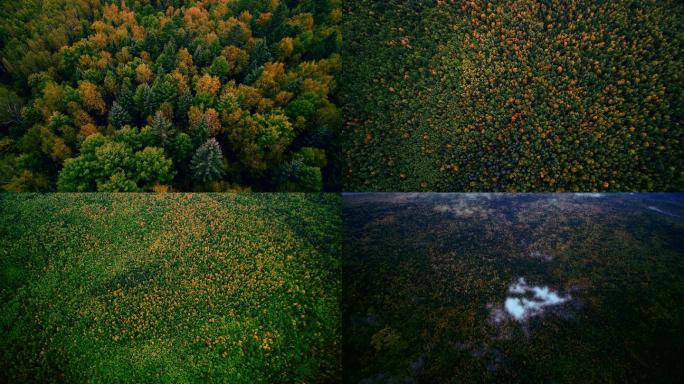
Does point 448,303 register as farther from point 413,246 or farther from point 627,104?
point 627,104

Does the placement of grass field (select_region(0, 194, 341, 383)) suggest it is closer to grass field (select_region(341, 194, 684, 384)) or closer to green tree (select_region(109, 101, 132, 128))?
grass field (select_region(341, 194, 684, 384))

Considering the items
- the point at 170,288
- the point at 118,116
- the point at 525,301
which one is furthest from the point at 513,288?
the point at 118,116

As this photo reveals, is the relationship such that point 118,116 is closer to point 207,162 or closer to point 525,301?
point 207,162

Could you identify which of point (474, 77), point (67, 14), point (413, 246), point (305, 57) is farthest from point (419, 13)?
point (67, 14)

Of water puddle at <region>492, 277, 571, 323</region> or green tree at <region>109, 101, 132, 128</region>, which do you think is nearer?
water puddle at <region>492, 277, 571, 323</region>

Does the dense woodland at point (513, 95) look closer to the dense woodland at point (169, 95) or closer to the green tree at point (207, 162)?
the dense woodland at point (169, 95)

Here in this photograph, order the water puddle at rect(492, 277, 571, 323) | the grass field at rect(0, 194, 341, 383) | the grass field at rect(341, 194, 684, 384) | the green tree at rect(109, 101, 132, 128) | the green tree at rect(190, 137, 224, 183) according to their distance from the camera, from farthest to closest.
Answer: the green tree at rect(109, 101, 132, 128), the green tree at rect(190, 137, 224, 183), the water puddle at rect(492, 277, 571, 323), the grass field at rect(0, 194, 341, 383), the grass field at rect(341, 194, 684, 384)

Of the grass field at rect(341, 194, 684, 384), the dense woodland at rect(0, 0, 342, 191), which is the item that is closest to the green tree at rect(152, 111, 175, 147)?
the dense woodland at rect(0, 0, 342, 191)
